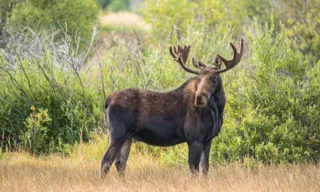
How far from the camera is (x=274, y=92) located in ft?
43.2

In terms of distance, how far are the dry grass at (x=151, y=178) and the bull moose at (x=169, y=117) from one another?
1.33 ft

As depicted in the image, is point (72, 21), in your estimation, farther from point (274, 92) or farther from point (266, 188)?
point (266, 188)

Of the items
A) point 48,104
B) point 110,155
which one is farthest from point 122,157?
point 48,104

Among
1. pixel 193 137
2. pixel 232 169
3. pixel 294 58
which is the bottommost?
pixel 232 169

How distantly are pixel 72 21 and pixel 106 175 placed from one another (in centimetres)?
1512

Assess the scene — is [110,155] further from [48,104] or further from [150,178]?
[48,104]

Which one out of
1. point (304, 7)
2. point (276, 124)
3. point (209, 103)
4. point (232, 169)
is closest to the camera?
point (209, 103)

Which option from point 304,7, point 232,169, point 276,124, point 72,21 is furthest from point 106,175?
point 304,7

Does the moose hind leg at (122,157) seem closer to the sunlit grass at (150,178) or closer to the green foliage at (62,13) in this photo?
the sunlit grass at (150,178)

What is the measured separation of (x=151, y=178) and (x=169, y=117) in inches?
36.5

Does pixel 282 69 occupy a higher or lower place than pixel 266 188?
higher

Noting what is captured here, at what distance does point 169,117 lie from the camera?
10.9 meters

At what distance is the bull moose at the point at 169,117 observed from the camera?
10.8 meters

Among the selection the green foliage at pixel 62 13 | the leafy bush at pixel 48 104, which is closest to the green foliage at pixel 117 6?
the green foliage at pixel 62 13
